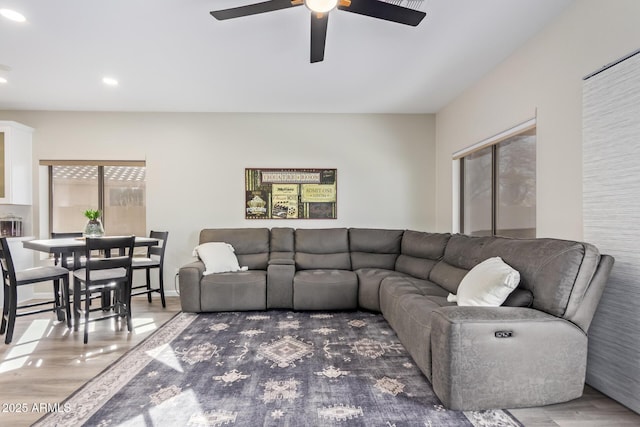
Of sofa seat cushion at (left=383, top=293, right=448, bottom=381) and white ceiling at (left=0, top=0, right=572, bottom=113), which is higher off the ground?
white ceiling at (left=0, top=0, right=572, bottom=113)

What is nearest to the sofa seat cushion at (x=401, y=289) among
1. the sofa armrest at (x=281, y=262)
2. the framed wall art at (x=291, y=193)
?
the sofa armrest at (x=281, y=262)

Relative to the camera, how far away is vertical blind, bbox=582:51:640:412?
175cm

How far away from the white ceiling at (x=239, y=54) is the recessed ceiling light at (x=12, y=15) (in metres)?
0.06

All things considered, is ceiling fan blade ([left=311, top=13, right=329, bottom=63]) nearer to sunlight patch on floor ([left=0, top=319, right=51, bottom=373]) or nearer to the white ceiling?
the white ceiling

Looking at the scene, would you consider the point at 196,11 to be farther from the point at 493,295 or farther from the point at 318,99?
the point at 493,295

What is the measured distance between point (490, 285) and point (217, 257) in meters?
2.86

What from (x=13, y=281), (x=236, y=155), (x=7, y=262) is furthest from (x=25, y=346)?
(x=236, y=155)

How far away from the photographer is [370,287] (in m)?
3.43

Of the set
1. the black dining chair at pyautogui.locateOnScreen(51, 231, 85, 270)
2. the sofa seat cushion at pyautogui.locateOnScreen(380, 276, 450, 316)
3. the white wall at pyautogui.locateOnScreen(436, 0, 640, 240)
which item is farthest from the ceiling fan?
the black dining chair at pyautogui.locateOnScreen(51, 231, 85, 270)

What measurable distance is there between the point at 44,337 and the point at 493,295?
3735 mm

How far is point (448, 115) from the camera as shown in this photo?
4.18 m

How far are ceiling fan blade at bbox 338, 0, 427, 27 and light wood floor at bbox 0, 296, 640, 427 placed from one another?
7.61ft

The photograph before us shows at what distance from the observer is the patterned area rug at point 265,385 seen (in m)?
1.69

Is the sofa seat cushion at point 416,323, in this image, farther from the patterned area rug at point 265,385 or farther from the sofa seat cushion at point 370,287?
the sofa seat cushion at point 370,287
